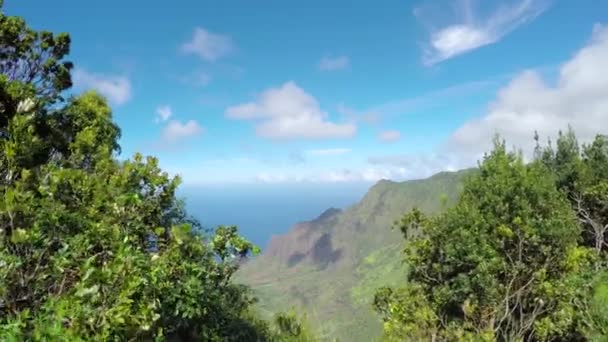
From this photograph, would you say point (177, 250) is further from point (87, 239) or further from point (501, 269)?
point (501, 269)

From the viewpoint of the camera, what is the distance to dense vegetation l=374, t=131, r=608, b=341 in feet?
50.9

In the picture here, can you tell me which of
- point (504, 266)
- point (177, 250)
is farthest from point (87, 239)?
point (504, 266)

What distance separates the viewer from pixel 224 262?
8.95m

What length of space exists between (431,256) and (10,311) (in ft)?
53.9

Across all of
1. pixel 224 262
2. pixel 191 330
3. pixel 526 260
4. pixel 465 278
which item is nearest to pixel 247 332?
pixel 191 330

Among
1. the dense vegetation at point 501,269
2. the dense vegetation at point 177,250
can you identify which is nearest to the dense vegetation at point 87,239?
the dense vegetation at point 177,250

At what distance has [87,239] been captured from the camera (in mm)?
5137

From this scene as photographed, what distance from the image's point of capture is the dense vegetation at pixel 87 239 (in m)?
4.27

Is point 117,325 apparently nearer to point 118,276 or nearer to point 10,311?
point 118,276

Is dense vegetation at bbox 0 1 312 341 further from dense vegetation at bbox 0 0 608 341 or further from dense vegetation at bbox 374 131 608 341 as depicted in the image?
dense vegetation at bbox 374 131 608 341

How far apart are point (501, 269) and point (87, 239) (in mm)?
14698

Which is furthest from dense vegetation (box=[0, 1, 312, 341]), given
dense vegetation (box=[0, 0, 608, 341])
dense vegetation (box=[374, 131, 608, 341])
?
dense vegetation (box=[374, 131, 608, 341])

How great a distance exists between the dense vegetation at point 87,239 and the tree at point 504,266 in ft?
23.3

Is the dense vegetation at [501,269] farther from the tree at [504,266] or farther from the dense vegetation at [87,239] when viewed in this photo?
the dense vegetation at [87,239]
